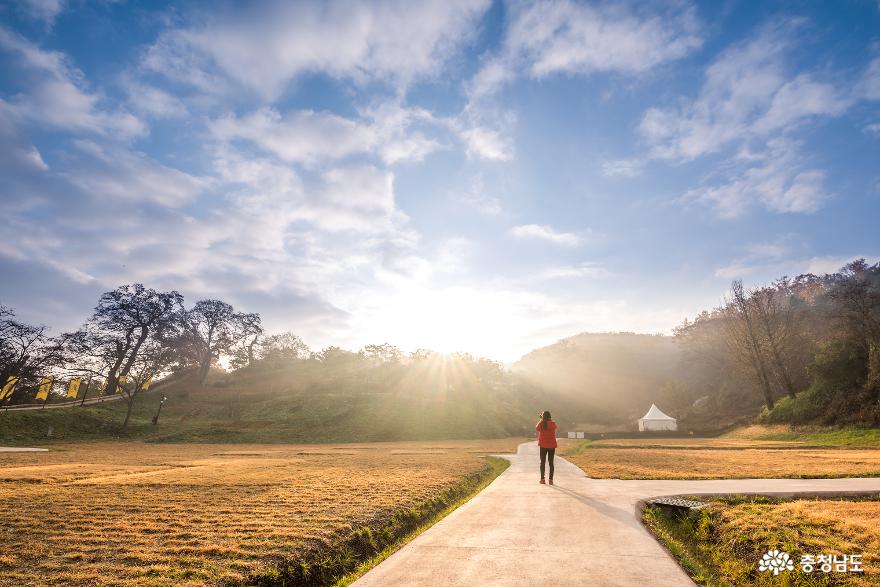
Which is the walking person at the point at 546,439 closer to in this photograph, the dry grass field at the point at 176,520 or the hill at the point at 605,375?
Result: the dry grass field at the point at 176,520

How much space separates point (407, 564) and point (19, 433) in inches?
1842

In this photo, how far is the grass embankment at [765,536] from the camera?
4.36 m

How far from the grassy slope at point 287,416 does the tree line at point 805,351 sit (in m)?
27.8

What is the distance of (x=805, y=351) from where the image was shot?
164ft

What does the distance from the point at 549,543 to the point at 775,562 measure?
2.53 metres

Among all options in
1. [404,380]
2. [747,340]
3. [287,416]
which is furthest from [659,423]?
[287,416]

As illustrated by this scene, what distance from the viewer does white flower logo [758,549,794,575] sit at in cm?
446

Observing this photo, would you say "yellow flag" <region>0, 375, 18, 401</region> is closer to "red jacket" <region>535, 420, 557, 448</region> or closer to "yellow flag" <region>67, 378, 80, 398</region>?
"yellow flag" <region>67, 378, 80, 398</region>

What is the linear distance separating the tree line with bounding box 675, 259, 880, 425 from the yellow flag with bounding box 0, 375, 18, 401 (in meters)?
72.9

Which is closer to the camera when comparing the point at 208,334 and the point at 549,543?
the point at 549,543

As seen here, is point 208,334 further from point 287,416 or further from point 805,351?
point 805,351

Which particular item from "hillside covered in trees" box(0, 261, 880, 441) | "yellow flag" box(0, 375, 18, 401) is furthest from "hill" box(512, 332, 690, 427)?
"yellow flag" box(0, 375, 18, 401)

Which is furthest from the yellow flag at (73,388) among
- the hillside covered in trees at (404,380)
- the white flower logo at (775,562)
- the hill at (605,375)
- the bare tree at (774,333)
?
the bare tree at (774,333)

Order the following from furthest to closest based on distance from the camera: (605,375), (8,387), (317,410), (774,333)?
(605,375) < (317,410) < (774,333) < (8,387)
